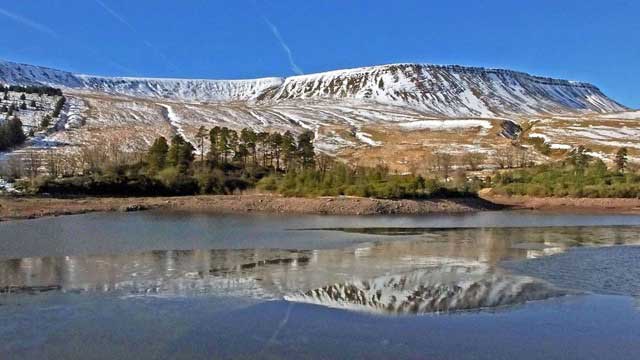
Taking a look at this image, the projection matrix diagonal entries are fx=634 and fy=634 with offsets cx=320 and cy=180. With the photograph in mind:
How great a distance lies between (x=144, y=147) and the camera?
428ft

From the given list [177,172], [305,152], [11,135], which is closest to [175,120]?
[11,135]

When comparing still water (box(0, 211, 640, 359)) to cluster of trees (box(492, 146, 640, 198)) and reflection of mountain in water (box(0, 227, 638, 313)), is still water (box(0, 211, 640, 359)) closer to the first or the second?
reflection of mountain in water (box(0, 227, 638, 313))

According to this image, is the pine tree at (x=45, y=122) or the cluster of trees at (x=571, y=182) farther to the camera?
the pine tree at (x=45, y=122)

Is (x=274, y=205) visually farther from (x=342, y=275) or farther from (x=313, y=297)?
(x=313, y=297)

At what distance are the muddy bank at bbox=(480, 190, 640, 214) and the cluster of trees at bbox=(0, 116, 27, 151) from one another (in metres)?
85.4

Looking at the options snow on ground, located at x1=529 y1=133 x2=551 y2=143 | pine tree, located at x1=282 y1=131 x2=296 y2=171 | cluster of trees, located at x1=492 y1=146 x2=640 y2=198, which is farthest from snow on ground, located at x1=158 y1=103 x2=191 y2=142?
snow on ground, located at x1=529 y1=133 x2=551 y2=143

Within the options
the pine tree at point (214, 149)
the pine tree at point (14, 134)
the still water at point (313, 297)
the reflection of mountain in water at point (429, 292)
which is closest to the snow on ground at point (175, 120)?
the pine tree at point (14, 134)

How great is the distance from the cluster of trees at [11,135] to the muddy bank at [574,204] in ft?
280

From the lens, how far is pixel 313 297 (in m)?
19.9

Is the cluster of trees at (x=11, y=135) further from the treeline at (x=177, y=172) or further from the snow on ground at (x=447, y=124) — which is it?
the snow on ground at (x=447, y=124)

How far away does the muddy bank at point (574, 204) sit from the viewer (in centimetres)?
8056

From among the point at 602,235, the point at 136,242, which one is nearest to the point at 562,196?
the point at 602,235

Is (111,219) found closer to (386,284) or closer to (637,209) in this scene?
(386,284)

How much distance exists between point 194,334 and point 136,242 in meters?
21.5
